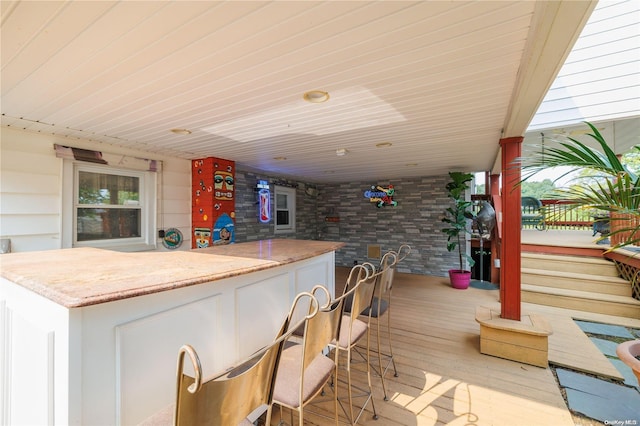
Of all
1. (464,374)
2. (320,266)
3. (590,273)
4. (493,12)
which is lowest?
(464,374)

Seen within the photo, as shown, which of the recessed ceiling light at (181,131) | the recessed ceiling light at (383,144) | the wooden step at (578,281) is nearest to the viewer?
the recessed ceiling light at (181,131)

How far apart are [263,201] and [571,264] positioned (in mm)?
5531

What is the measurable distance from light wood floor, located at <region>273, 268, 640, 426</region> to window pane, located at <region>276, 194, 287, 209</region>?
3556mm

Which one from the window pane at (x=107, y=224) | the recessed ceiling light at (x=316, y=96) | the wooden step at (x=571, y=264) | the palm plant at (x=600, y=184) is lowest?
the wooden step at (x=571, y=264)

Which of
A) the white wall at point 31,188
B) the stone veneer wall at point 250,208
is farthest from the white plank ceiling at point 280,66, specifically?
the stone veneer wall at point 250,208

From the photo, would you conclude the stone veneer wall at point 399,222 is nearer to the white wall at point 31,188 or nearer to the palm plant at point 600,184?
the palm plant at point 600,184

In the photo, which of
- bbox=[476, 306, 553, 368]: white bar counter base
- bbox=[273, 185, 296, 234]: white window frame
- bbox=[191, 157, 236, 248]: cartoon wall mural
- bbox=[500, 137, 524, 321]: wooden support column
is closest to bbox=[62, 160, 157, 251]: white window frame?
bbox=[191, 157, 236, 248]: cartoon wall mural

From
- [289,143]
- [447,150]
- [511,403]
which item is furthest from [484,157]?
[511,403]

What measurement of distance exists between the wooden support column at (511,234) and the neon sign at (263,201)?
3975mm

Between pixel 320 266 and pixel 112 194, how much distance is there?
2.90 metres

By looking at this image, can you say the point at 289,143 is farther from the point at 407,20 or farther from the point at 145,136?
the point at 407,20

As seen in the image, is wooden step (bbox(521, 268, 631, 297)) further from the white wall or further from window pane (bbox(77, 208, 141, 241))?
the white wall

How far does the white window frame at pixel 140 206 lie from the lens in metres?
2.95

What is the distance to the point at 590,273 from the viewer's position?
434cm
